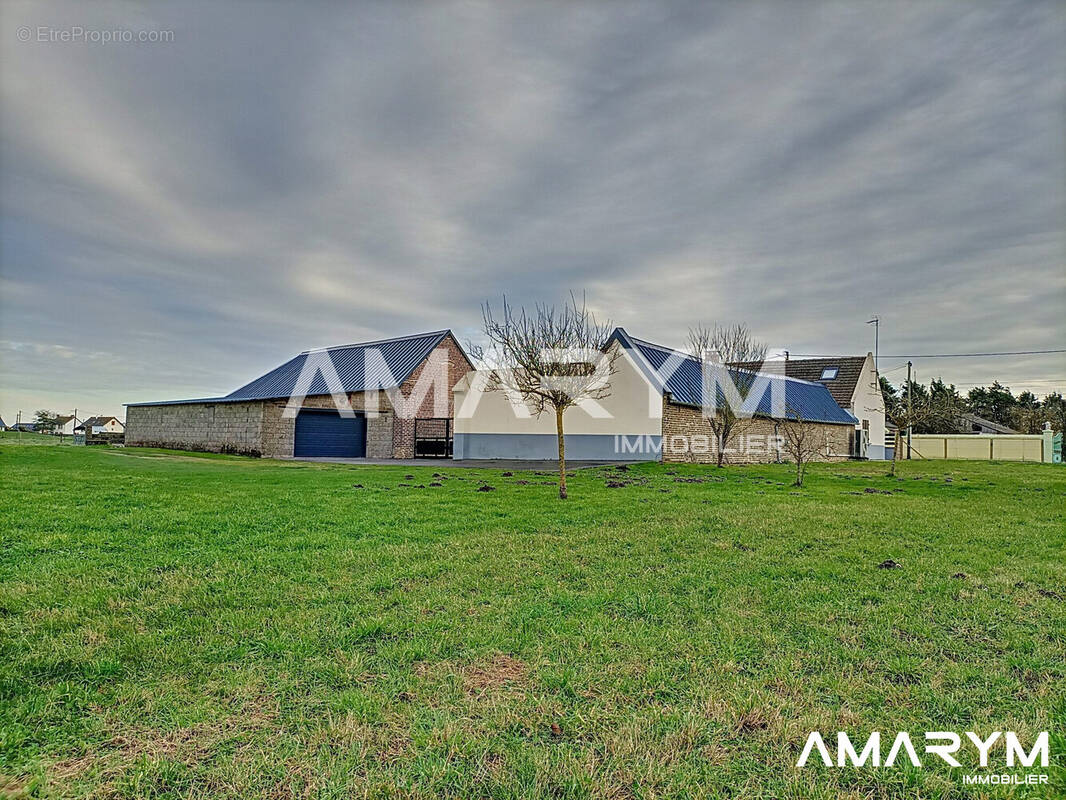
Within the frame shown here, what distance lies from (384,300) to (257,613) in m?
21.0

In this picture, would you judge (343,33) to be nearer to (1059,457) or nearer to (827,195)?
(827,195)

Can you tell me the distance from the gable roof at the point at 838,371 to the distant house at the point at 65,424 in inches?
2956

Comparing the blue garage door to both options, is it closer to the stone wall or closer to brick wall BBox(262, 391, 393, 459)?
brick wall BBox(262, 391, 393, 459)

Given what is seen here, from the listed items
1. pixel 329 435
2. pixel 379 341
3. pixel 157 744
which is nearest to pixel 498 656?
pixel 157 744

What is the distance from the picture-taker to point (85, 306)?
20703 mm

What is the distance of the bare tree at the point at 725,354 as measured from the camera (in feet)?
75.1

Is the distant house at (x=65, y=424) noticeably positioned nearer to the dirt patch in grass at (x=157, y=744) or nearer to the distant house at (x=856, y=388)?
the distant house at (x=856, y=388)

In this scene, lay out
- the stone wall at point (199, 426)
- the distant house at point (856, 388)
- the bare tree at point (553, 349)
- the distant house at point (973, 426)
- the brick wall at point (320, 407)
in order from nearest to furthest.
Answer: the bare tree at point (553, 349)
the brick wall at point (320, 407)
the stone wall at point (199, 426)
the distant house at point (856, 388)
the distant house at point (973, 426)

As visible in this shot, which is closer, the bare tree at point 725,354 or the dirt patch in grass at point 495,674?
the dirt patch in grass at point 495,674

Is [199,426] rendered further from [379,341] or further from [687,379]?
[687,379]

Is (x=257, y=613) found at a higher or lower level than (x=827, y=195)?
lower

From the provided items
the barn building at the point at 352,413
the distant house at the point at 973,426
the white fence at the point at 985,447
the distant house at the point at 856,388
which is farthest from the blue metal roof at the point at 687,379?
the distant house at the point at 973,426

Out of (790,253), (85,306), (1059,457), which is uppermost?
(790,253)

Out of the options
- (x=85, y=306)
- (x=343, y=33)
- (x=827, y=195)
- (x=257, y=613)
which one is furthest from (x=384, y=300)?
(x=257, y=613)
